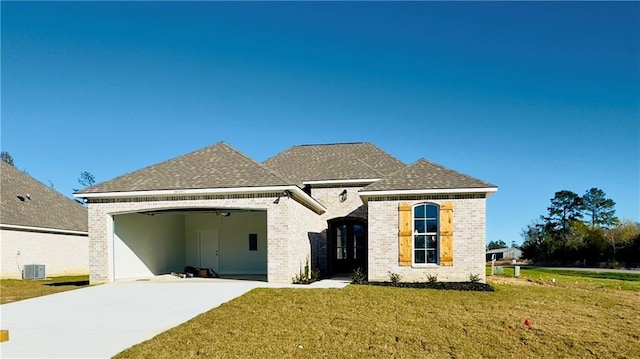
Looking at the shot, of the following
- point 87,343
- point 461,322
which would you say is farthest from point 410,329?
point 87,343

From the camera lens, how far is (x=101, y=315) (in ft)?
31.2

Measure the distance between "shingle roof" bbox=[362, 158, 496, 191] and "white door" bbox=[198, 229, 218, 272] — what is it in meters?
8.92

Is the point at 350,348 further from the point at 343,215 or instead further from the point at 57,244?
the point at 57,244

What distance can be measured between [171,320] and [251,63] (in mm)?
12333

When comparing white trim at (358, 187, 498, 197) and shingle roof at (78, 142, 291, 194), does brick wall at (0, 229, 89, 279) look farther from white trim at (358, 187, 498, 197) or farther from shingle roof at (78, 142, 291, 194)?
white trim at (358, 187, 498, 197)

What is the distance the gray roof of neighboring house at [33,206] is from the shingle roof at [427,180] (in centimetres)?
1734

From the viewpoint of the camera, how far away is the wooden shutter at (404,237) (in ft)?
48.1

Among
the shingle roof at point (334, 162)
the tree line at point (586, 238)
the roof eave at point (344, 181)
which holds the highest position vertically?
the shingle roof at point (334, 162)

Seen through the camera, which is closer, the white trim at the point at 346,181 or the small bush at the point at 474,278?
the small bush at the point at 474,278

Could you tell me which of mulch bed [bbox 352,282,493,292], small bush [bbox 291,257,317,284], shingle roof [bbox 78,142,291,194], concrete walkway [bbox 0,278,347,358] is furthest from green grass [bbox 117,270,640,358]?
shingle roof [bbox 78,142,291,194]

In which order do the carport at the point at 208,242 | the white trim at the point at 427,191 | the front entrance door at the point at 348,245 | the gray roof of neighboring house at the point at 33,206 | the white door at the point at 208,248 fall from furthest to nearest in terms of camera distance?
the gray roof of neighboring house at the point at 33,206 → the front entrance door at the point at 348,245 → the white door at the point at 208,248 → the carport at the point at 208,242 → the white trim at the point at 427,191

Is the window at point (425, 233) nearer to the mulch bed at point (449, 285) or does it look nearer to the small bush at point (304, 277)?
the mulch bed at point (449, 285)

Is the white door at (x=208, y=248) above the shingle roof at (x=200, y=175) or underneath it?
underneath

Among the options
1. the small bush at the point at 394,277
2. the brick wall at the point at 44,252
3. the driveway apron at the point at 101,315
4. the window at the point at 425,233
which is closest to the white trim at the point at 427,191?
the window at the point at 425,233
